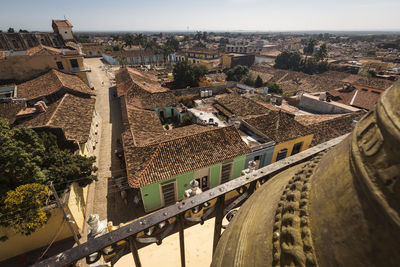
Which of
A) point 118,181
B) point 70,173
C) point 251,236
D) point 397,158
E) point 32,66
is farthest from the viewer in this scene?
point 32,66

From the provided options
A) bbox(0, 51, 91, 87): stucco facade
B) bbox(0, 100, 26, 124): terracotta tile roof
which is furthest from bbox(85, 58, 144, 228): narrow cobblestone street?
bbox(0, 100, 26, 124): terracotta tile roof

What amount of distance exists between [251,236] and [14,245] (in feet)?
42.8

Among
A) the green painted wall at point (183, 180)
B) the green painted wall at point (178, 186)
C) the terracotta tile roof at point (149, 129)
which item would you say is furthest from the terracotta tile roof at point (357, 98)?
the green painted wall at point (183, 180)

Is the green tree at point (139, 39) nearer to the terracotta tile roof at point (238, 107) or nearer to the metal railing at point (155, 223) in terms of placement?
the terracotta tile roof at point (238, 107)

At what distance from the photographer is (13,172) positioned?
8062 millimetres

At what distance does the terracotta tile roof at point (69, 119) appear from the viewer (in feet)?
48.1

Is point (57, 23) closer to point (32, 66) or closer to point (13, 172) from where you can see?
point (32, 66)

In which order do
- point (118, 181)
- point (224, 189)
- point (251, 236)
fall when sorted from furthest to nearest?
point (118, 181), point (224, 189), point (251, 236)

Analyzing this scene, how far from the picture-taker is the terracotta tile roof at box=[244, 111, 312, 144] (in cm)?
1485

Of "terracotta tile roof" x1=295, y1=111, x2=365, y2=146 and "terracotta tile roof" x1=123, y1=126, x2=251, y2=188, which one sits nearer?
"terracotta tile roof" x1=123, y1=126, x2=251, y2=188

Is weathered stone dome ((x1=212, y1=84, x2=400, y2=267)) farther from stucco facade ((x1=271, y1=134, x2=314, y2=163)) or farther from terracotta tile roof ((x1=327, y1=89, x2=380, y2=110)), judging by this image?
terracotta tile roof ((x1=327, y1=89, x2=380, y2=110))

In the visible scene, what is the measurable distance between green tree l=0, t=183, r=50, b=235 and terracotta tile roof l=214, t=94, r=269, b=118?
53.6 feet

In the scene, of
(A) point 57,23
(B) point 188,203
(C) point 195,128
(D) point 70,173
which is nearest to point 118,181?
(D) point 70,173

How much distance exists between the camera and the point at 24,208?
7941 millimetres
